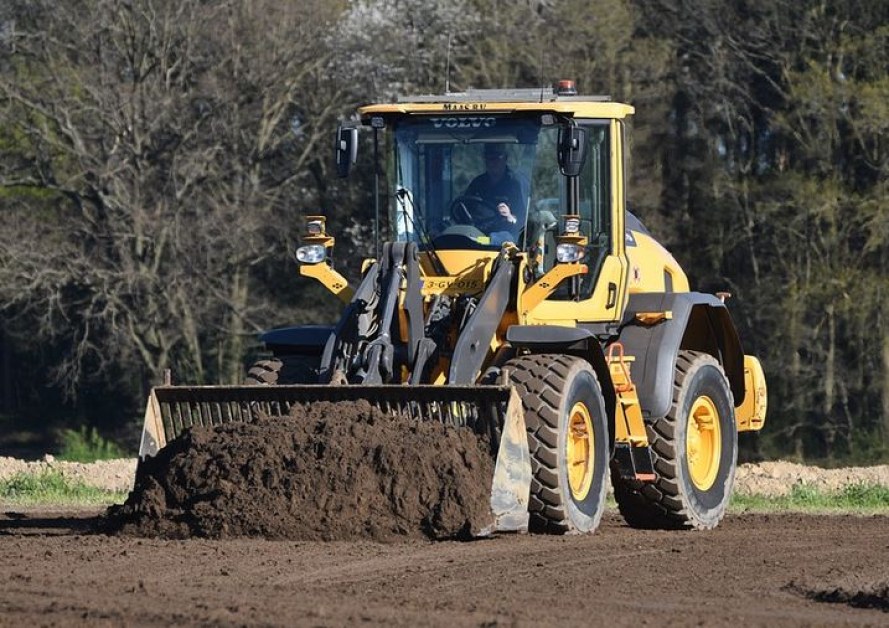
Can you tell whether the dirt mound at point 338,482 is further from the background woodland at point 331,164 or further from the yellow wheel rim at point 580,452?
the background woodland at point 331,164

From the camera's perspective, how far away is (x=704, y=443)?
43.5ft

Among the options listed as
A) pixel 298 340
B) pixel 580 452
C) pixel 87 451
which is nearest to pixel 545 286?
pixel 580 452

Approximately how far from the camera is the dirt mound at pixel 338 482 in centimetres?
1026

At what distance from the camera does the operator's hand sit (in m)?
11.9

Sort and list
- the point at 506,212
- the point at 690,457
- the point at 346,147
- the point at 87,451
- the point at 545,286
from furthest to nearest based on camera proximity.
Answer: the point at 87,451
the point at 690,457
the point at 506,212
the point at 346,147
the point at 545,286

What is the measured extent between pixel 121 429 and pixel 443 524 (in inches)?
930

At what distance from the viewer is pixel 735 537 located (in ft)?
38.1

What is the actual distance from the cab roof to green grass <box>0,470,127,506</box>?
→ 517 cm

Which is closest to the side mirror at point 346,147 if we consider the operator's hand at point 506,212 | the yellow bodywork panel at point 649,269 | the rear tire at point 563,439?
the operator's hand at point 506,212

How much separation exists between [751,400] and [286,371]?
410 centimetres

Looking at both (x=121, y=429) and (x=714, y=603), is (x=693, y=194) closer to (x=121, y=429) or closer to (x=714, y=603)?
(x=121, y=429)

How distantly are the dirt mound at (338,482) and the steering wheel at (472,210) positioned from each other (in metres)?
1.93

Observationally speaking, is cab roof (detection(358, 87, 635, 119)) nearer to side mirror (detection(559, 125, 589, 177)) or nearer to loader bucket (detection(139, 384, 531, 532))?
side mirror (detection(559, 125, 589, 177))

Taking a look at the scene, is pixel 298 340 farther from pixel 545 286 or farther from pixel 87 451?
pixel 87 451
